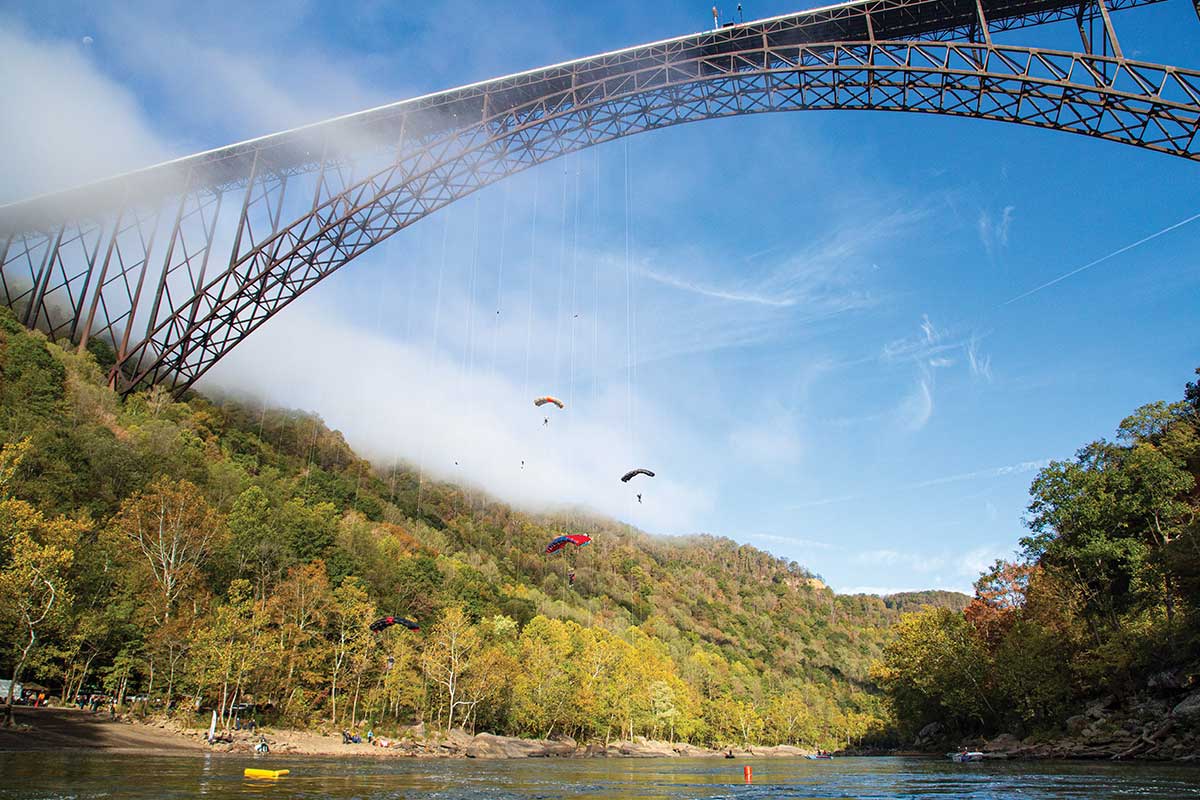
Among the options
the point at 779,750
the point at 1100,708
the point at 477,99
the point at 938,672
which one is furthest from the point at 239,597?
the point at 779,750

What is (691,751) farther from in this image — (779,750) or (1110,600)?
(1110,600)

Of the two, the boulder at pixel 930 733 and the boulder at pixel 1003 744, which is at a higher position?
the boulder at pixel 1003 744

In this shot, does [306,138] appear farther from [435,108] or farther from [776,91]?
[776,91]

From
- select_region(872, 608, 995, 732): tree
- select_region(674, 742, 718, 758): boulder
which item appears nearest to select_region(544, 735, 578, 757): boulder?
select_region(674, 742, 718, 758): boulder

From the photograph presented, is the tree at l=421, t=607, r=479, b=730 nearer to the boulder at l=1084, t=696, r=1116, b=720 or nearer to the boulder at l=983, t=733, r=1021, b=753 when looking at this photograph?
the boulder at l=983, t=733, r=1021, b=753

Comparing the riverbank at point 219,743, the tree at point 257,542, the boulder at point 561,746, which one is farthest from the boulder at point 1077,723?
the tree at point 257,542

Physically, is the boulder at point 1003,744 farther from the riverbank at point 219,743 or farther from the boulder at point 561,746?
the boulder at point 561,746
